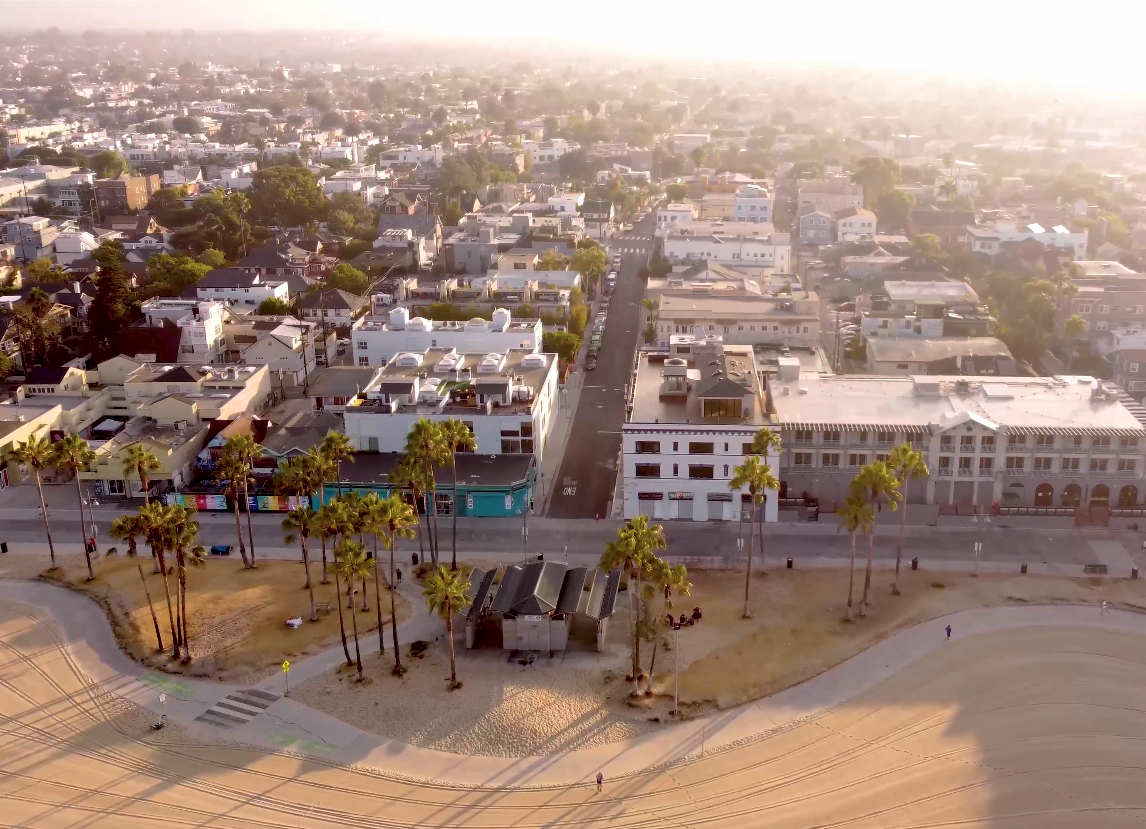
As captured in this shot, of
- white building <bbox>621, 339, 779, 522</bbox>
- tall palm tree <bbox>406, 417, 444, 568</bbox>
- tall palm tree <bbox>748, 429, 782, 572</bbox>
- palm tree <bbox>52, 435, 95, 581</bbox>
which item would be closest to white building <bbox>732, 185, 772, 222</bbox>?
white building <bbox>621, 339, 779, 522</bbox>

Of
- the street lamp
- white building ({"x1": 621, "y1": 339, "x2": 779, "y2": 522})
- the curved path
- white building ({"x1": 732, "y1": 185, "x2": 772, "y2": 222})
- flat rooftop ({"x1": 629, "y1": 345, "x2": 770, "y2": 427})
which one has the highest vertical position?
white building ({"x1": 732, "y1": 185, "x2": 772, "y2": 222})

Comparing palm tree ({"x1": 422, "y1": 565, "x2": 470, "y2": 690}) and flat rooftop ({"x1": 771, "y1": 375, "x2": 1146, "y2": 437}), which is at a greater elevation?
flat rooftop ({"x1": 771, "y1": 375, "x2": 1146, "y2": 437})

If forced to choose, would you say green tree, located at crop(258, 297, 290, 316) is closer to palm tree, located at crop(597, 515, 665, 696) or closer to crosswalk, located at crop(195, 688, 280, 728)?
crosswalk, located at crop(195, 688, 280, 728)

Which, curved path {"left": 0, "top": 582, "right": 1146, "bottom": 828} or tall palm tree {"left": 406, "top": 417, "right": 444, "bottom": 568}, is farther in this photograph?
tall palm tree {"left": 406, "top": 417, "right": 444, "bottom": 568}

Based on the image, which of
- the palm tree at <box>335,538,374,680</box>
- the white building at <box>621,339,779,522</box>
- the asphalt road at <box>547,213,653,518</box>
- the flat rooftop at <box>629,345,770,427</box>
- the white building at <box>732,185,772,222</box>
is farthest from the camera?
the white building at <box>732,185,772,222</box>

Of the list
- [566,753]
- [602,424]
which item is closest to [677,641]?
[566,753]

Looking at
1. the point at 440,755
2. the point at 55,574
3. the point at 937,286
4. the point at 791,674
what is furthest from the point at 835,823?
the point at 937,286
